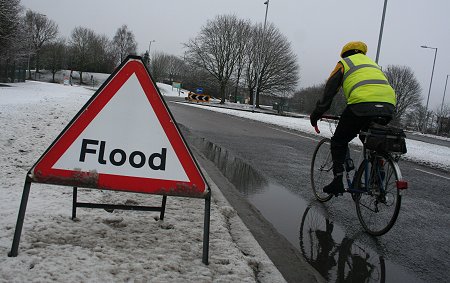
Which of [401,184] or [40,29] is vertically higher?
[40,29]

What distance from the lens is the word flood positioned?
2.63 metres

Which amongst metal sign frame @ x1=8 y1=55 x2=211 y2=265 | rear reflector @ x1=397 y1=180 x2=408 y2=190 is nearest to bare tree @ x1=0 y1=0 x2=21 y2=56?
metal sign frame @ x1=8 y1=55 x2=211 y2=265

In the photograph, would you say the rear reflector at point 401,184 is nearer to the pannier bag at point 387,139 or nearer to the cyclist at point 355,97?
the pannier bag at point 387,139

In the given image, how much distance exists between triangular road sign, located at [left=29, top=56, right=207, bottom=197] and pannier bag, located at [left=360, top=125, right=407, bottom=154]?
6.63 ft

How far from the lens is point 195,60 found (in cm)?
5922

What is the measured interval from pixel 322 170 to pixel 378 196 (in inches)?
57.3

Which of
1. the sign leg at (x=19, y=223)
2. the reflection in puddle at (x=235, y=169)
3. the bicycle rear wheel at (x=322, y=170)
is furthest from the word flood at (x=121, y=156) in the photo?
A: the bicycle rear wheel at (x=322, y=170)

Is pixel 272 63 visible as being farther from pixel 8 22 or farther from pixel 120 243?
pixel 120 243

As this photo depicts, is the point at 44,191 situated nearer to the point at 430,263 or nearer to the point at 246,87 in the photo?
the point at 430,263

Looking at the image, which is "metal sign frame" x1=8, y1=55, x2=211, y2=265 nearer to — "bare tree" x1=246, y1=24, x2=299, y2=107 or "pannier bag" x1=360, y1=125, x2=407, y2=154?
"pannier bag" x1=360, y1=125, x2=407, y2=154

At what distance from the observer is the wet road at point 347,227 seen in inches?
131

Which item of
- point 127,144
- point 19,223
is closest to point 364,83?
point 127,144

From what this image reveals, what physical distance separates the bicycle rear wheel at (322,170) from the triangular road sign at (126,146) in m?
3.03

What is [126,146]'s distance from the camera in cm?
269
